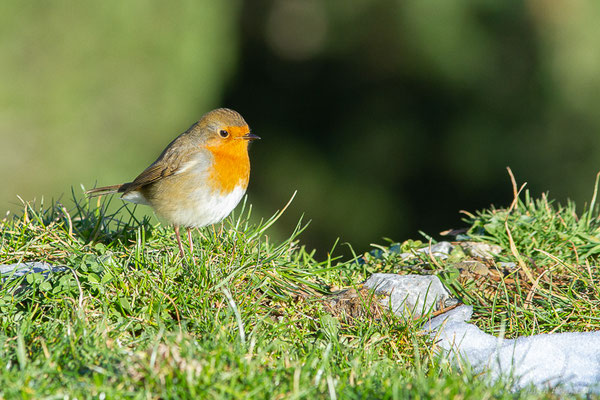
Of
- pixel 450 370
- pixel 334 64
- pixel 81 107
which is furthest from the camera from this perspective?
→ pixel 334 64

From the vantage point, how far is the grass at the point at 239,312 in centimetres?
243

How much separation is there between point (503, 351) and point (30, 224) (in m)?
2.65

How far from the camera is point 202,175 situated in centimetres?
411

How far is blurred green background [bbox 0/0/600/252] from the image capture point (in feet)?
22.5

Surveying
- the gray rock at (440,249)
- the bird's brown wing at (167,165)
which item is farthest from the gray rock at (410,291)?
the bird's brown wing at (167,165)

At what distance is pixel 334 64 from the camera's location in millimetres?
9125

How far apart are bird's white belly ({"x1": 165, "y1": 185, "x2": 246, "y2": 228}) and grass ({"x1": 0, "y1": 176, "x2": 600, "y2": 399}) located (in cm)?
10

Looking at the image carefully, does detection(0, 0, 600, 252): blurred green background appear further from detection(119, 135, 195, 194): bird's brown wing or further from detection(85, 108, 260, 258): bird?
detection(85, 108, 260, 258): bird

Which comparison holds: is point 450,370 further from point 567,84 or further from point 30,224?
point 567,84

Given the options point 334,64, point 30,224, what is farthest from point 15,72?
point 334,64

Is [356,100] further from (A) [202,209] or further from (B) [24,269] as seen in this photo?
(B) [24,269]

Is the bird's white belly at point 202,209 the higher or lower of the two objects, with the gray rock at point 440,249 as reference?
higher

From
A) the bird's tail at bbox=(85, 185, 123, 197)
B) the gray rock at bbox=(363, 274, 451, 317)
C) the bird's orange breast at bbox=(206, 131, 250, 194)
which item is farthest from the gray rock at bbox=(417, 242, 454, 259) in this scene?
the bird's tail at bbox=(85, 185, 123, 197)

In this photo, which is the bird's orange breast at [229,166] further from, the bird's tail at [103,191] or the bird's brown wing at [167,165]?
the bird's tail at [103,191]
